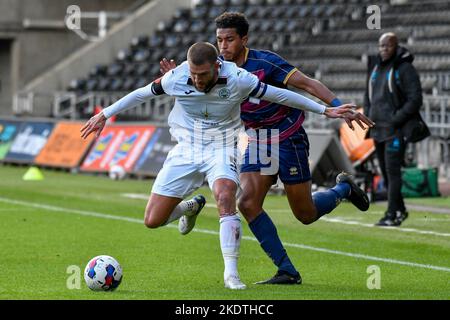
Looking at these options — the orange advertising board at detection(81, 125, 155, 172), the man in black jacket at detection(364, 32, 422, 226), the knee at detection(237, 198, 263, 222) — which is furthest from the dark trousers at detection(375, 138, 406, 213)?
the orange advertising board at detection(81, 125, 155, 172)

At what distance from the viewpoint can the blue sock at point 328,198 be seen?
408 inches

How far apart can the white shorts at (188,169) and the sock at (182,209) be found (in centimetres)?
29

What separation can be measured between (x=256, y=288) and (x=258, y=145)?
134 cm

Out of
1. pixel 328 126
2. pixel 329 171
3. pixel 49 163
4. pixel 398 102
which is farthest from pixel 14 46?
pixel 398 102

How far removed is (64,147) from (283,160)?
16.2m

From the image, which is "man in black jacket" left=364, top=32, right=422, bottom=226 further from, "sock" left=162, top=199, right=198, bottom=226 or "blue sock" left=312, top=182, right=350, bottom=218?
"sock" left=162, top=199, right=198, bottom=226

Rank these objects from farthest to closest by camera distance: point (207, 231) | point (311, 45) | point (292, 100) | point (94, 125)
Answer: point (311, 45)
point (207, 231)
point (94, 125)
point (292, 100)

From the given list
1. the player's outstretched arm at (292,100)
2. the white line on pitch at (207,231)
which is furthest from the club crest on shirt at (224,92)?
the white line on pitch at (207,231)

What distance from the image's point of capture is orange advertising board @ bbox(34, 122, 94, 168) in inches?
983

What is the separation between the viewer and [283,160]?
993 cm

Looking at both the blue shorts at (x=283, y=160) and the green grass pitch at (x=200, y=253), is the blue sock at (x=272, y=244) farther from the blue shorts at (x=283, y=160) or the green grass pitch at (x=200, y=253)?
the blue shorts at (x=283, y=160)

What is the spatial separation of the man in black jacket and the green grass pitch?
17.7 inches

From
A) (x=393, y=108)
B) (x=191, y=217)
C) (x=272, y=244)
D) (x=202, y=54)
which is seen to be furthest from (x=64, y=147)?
(x=202, y=54)

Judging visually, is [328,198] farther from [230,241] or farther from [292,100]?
[230,241]
